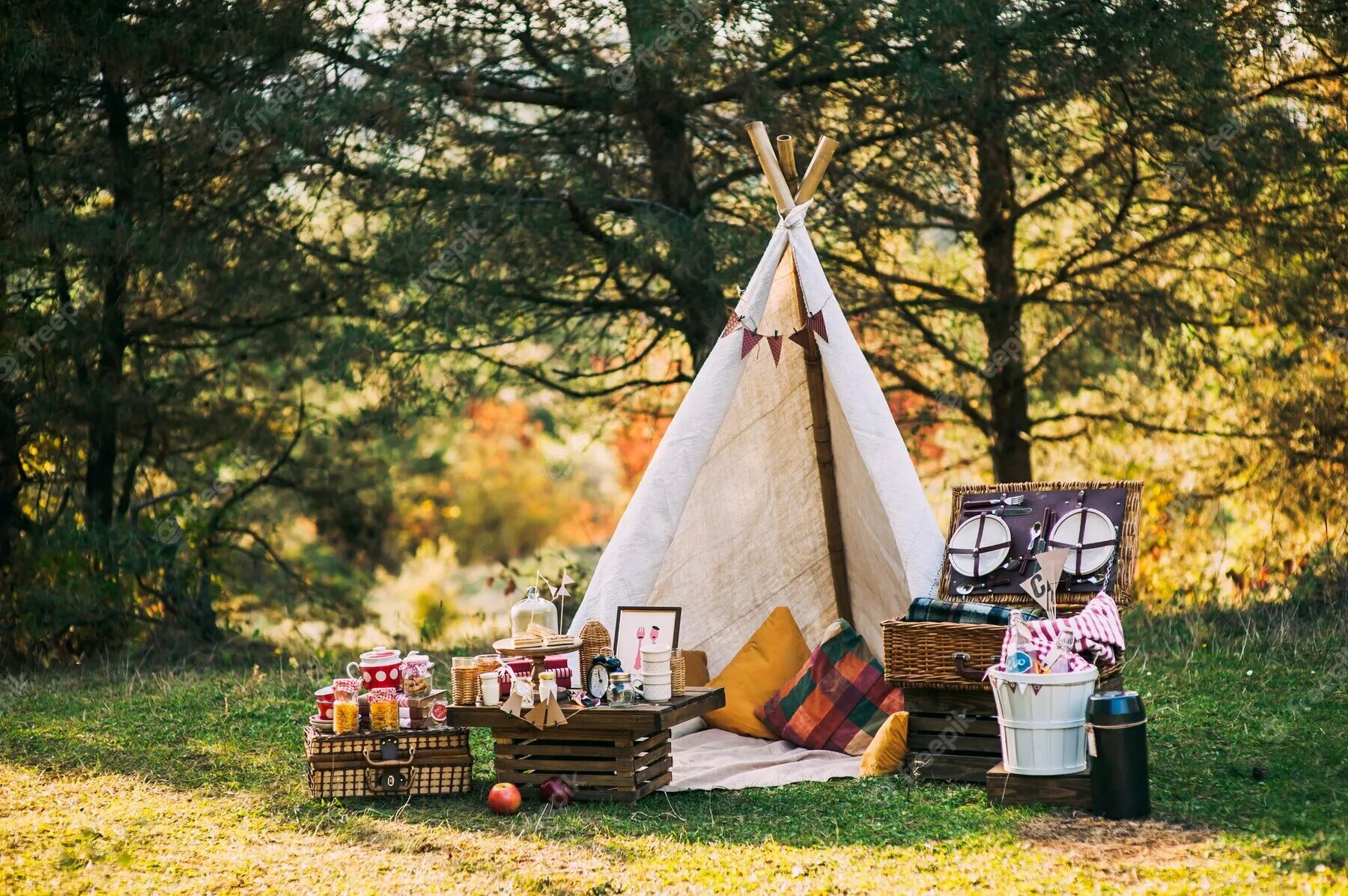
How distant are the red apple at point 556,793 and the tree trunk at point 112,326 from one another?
379cm

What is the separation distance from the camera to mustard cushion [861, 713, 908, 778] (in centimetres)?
386

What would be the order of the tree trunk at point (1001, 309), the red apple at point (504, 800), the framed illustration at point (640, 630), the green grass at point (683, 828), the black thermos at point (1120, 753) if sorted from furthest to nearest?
the tree trunk at point (1001, 309) → the framed illustration at point (640, 630) → the red apple at point (504, 800) → the black thermos at point (1120, 753) → the green grass at point (683, 828)

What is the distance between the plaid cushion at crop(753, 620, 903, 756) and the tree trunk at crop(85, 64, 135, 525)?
3.81 meters

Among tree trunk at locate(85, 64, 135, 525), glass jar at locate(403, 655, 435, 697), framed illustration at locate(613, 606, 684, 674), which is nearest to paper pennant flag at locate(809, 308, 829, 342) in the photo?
framed illustration at locate(613, 606, 684, 674)

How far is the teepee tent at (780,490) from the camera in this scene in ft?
14.2

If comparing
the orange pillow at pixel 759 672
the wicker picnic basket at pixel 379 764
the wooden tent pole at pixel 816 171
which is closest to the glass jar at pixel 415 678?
the wicker picnic basket at pixel 379 764

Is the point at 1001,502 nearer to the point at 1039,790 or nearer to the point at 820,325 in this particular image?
the point at 820,325

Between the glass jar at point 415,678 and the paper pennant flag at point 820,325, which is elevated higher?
the paper pennant flag at point 820,325

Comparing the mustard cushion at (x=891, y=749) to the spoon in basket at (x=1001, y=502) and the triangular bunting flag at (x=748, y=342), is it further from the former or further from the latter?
the triangular bunting flag at (x=748, y=342)

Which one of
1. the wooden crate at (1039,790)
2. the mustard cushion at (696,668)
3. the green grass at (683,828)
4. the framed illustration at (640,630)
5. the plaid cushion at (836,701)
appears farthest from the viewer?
the mustard cushion at (696,668)

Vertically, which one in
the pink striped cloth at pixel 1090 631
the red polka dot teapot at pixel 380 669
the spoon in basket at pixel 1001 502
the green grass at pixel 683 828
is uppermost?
the spoon in basket at pixel 1001 502

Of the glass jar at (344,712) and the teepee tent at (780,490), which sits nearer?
the glass jar at (344,712)

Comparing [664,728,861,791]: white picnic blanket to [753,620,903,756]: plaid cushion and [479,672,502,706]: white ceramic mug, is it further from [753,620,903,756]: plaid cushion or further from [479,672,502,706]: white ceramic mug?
[479,672,502,706]: white ceramic mug

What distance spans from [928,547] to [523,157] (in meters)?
3.31
